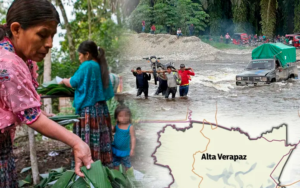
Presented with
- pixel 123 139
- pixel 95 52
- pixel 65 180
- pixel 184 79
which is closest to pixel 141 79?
pixel 184 79

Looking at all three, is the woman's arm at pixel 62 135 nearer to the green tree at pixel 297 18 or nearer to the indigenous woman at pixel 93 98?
the green tree at pixel 297 18

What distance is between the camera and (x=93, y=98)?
2.23 meters

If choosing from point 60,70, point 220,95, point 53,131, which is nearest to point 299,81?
point 220,95

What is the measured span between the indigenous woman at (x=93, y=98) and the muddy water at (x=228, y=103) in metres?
0.74

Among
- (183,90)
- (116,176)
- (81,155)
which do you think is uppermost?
(183,90)

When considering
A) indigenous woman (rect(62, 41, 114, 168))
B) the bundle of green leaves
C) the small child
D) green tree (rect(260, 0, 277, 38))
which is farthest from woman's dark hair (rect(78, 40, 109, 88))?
green tree (rect(260, 0, 277, 38))

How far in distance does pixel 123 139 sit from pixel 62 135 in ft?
3.25

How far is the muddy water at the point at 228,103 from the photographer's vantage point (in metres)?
1.35

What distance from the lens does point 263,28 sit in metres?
1.31

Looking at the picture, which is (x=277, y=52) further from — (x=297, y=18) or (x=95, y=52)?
(x=95, y=52)

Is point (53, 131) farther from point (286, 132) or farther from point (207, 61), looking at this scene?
point (286, 132)

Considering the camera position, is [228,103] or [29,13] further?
[228,103]

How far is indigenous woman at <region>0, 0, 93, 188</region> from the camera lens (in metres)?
0.98

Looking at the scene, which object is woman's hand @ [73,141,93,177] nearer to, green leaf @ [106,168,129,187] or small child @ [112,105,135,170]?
green leaf @ [106,168,129,187]
